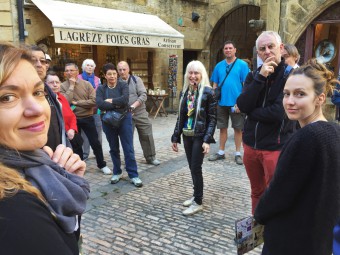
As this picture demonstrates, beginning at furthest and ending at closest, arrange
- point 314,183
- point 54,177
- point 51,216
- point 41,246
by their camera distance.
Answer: point 314,183
point 54,177
point 51,216
point 41,246

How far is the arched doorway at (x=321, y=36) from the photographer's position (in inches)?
350

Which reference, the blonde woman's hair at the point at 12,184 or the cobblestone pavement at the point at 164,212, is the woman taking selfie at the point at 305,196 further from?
the cobblestone pavement at the point at 164,212

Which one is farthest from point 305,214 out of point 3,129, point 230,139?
point 230,139

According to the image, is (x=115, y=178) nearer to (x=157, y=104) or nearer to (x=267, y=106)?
(x=267, y=106)

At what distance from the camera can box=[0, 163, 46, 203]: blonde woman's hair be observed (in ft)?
2.54

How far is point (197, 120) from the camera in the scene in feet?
12.5

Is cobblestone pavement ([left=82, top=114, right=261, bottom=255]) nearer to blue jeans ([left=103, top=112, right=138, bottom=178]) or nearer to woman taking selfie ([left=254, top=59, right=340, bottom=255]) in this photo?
blue jeans ([left=103, top=112, right=138, bottom=178])

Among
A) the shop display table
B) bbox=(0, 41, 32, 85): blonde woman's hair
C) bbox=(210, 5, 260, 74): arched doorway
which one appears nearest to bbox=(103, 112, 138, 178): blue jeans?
bbox=(0, 41, 32, 85): blonde woman's hair

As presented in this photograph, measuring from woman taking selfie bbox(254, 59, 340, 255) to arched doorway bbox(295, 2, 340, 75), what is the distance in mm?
8323

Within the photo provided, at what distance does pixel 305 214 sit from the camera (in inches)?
67.5

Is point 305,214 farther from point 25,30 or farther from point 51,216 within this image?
point 25,30

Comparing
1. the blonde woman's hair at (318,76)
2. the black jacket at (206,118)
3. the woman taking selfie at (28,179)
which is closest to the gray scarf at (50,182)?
the woman taking selfie at (28,179)

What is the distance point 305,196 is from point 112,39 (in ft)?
25.0

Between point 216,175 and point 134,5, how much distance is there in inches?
293
